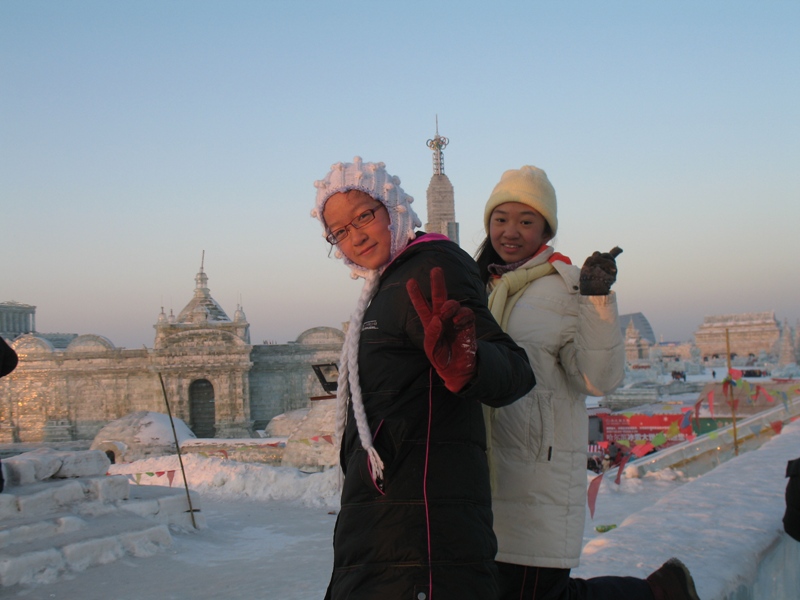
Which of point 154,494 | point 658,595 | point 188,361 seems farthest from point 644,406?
point 658,595

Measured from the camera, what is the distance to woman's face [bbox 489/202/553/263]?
2609 millimetres

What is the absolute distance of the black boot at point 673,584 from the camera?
7.81 feet

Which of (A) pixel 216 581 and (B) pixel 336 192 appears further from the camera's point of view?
(A) pixel 216 581

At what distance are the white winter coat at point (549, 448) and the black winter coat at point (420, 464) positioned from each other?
1.35 feet

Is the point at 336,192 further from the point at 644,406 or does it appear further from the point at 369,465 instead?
the point at 644,406

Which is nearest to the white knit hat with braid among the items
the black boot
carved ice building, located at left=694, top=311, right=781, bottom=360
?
the black boot

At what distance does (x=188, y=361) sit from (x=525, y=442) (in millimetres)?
28652

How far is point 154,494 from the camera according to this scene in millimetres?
8148

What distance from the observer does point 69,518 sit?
643 centimetres

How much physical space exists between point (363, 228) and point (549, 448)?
907 mm

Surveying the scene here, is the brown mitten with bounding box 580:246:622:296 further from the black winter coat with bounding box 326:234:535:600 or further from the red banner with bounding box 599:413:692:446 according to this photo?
the red banner with bounding box 599:413:692:446

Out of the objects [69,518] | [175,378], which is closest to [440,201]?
[175,378]

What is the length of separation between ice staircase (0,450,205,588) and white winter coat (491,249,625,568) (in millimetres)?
4882

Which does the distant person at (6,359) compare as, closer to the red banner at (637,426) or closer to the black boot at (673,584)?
the black boot at (673,584)
